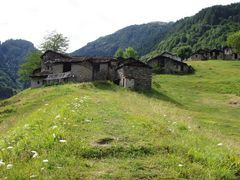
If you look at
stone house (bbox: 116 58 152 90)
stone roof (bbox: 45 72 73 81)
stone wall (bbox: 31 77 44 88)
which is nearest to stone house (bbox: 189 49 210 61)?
stone house (bbox: 116 58 152 90)

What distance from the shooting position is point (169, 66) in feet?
311

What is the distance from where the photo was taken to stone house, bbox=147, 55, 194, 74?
3656 inches

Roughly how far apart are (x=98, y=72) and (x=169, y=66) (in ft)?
95.9

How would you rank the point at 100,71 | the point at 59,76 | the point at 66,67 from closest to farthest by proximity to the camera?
1. the point at 59,76
2. the point at 100,71
3. the point at 66,67

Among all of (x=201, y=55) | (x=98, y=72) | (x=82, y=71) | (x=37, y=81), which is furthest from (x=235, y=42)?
(x=37, y=81)

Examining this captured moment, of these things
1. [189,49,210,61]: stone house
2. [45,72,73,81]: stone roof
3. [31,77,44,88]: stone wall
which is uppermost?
[189,49,210,61]: stone house

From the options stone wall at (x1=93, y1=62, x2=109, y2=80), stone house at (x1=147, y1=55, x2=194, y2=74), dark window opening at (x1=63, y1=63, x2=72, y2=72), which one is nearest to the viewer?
stone wall at (x1=93, y1=62, x2=109, y2=80)

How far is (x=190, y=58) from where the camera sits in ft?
459

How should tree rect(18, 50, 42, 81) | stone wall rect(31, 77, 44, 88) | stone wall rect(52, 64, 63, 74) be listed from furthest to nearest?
1. tree rect(18, 50, 42, 81)
2. stone wall rect(31, 77, 44, 88)
3. stone wall rect(52, 64, 63, 74)

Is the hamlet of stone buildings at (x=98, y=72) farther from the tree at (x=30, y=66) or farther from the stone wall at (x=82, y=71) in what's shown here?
the tree at (x=30, y=66)

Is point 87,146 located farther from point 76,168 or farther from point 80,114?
point 80,114

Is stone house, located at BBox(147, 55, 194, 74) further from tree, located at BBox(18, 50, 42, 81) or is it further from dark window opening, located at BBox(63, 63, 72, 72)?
tree, located at BBox(18, 50, 42, 81)

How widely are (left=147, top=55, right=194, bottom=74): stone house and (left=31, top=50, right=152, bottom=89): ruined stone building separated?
71.1 feet

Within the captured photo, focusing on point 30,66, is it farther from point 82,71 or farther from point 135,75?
point 135,75
